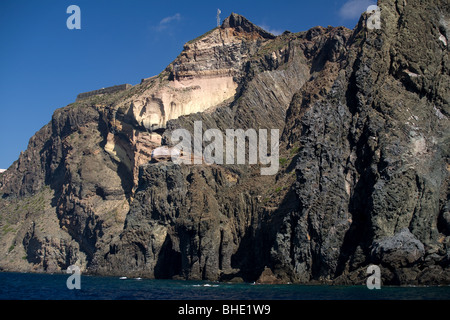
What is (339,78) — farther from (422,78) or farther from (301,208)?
(301,208)

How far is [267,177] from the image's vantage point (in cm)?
11269

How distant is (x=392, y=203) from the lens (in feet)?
254

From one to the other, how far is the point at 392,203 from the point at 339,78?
23730 mm

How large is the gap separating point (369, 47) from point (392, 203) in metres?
26.0

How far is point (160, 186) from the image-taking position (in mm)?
113562

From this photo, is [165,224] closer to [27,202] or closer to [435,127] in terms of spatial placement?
[435,127]

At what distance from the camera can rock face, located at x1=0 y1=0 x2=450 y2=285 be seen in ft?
262

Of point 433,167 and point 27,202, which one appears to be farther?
point 27,202

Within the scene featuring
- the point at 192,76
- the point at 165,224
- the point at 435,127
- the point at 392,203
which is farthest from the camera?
the point at 192,76

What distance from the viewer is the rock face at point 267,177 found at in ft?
262
